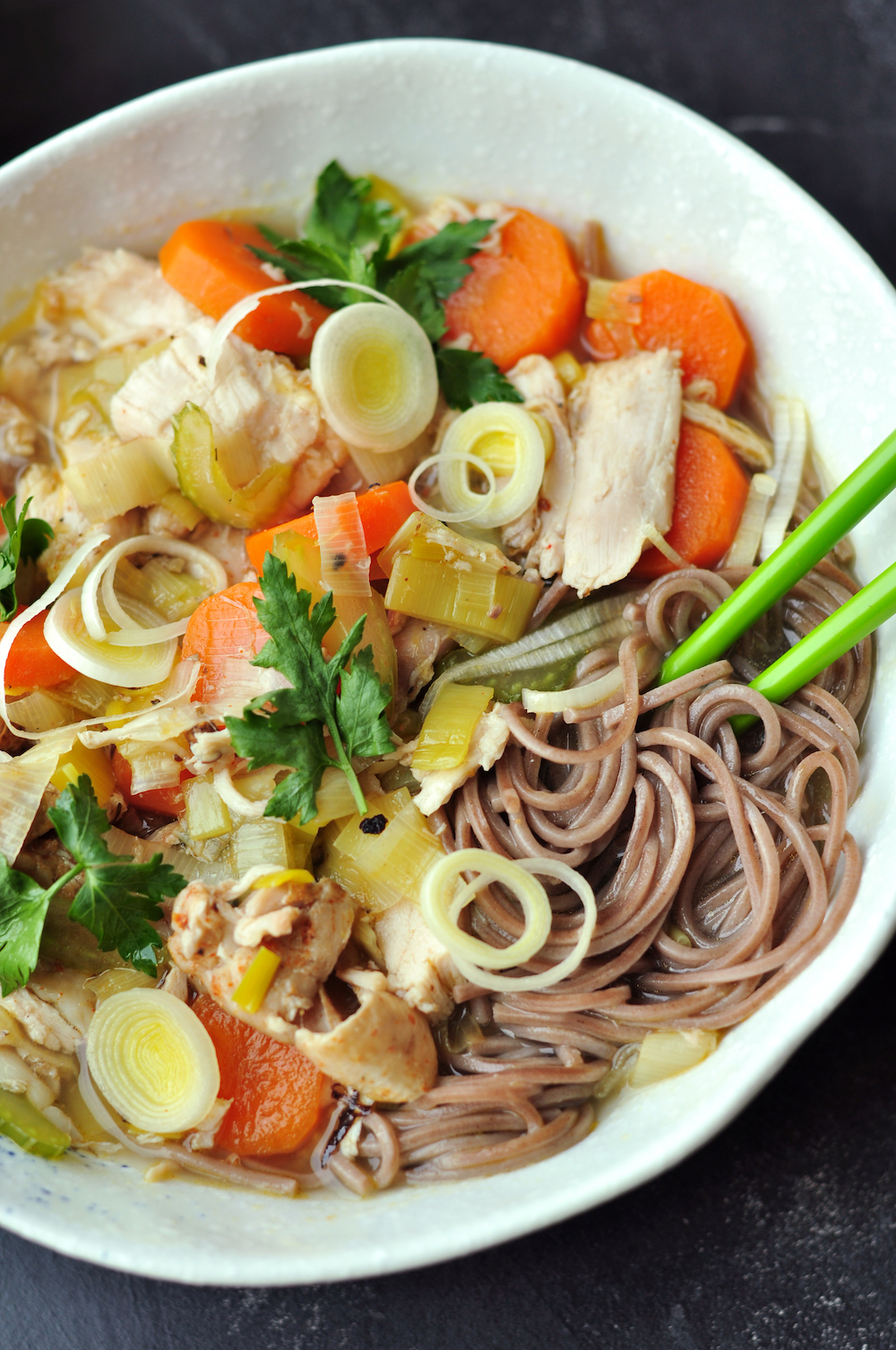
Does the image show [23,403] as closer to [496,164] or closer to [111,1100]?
[496,164]

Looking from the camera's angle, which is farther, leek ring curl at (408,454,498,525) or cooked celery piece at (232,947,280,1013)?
leek ring curl at (408,454,498,525)

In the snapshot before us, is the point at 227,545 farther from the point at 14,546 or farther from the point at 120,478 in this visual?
the point at 14,546

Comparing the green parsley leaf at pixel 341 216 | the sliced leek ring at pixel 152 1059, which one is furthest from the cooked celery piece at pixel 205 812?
the green parsley leaf at pixel 341 216

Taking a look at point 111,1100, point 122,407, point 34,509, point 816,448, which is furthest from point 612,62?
point 111,1100

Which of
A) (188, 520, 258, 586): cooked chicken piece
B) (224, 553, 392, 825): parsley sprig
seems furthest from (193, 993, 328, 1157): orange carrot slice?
(188, 520, 258, 586): cooked chicken piece

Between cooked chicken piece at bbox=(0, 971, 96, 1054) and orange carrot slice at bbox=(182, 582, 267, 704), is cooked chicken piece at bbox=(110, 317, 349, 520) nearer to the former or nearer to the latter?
orange carrot slice at bbox=(182, 582, 267, 704)
